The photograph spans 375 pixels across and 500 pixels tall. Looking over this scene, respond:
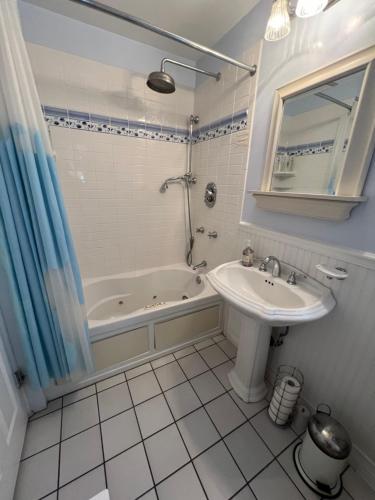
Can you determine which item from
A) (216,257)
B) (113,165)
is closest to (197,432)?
(216,257)

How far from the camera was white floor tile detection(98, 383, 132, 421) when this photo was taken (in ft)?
3.94

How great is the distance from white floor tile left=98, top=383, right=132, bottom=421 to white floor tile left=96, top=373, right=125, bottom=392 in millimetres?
29

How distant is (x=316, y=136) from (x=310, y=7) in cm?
48

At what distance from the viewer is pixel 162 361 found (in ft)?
5.12

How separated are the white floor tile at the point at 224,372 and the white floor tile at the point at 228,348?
0.29 feet

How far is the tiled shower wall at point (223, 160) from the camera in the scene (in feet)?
4.61

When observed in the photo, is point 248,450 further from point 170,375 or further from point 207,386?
point 170,375

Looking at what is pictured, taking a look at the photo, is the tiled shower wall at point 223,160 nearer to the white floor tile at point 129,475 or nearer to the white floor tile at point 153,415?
the white floor tile at point 153,415

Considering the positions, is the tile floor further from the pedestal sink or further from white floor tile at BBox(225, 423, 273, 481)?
the pedestal sink

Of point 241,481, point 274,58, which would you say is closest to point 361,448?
point 241,481

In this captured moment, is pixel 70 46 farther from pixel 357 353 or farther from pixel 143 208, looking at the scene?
pixel 357 353

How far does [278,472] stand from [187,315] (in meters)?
0.97

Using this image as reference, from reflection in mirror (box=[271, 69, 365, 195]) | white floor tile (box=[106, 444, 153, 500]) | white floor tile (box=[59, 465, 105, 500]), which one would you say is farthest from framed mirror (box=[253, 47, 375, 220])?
white floor tile (box=[59, 465, 105, 500])

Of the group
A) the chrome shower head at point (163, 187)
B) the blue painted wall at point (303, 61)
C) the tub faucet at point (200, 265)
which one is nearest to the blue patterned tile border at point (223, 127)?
the blue painted wall at point (303, 61)
